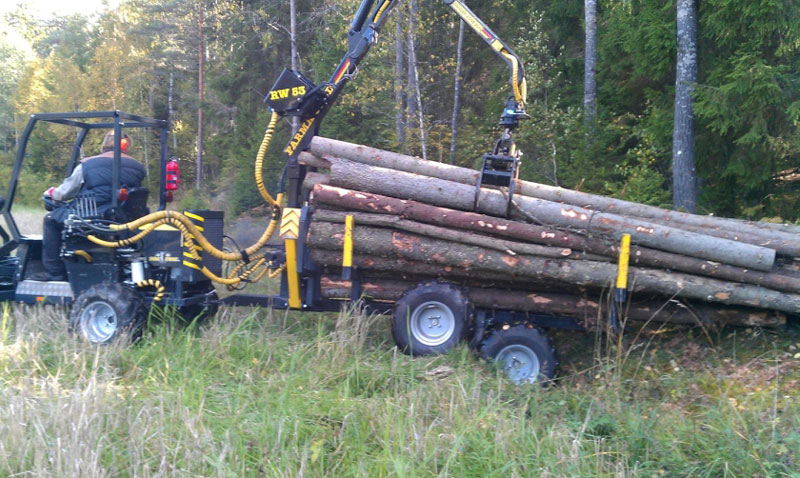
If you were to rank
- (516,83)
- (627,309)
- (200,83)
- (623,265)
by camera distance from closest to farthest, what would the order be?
1. (623,265)
2. (627,309)
3. (516,83)
4. (200,83)

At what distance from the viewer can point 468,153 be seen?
17.4 m

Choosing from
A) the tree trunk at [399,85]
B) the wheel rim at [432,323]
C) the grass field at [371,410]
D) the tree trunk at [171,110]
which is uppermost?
the tree trunk at [171,110]

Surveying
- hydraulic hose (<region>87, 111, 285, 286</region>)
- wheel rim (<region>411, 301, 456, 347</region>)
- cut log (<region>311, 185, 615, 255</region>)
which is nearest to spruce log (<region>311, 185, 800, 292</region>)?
cut log (<region>311, 185, 615, 255</region>)

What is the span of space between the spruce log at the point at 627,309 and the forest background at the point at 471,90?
12.7ft

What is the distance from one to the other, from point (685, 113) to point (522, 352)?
5626 millimetres

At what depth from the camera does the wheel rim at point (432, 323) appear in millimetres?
6715

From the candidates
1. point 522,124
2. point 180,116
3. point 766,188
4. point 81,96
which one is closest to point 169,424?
point 766,188

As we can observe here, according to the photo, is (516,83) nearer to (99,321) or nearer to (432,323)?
(432,323)

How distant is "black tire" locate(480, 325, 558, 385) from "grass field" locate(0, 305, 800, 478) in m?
0.22

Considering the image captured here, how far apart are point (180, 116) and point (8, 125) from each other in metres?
12.9

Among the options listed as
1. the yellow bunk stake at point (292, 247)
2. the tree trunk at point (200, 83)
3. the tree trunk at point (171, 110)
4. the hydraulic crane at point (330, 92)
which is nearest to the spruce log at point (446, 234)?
the yellow bunk stake at point (292, 247)

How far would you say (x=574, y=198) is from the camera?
7.09m

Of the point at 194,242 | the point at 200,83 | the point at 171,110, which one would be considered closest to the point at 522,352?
the point at 194,242

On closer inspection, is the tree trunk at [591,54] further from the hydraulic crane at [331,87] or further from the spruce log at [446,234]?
the spruce log at [446,234]
